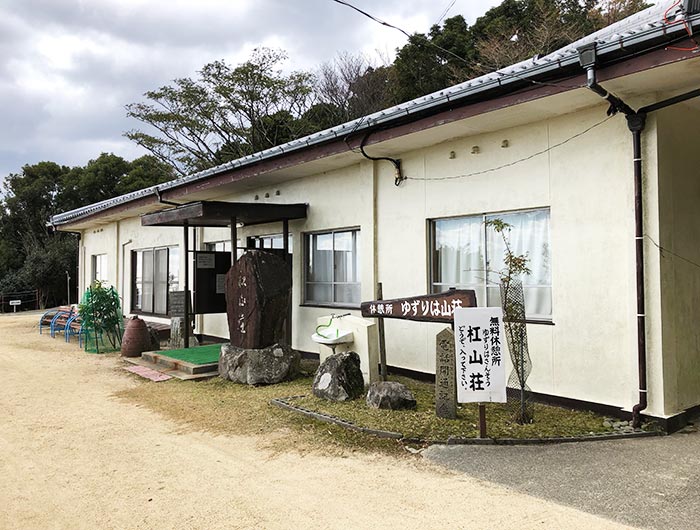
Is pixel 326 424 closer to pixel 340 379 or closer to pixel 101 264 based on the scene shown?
pixel 340 379

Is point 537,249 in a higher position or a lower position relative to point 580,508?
higher

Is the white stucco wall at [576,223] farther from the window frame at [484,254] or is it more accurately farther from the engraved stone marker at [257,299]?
the engraved stone marker at [257,299]

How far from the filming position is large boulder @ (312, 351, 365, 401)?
249 inches

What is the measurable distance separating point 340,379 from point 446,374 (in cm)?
146

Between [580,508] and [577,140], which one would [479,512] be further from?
[577,140]

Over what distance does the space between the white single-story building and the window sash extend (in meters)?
0.05

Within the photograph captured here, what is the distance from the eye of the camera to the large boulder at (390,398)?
584 cm

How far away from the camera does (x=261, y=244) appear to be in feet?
36.0

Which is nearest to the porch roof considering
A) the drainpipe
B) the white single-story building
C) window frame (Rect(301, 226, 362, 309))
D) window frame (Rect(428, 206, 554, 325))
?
the white single-story building

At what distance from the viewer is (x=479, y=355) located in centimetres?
489

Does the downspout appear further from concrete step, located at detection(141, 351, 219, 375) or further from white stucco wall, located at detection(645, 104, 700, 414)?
concrete step, located at detection(141, 351, 219, 375)

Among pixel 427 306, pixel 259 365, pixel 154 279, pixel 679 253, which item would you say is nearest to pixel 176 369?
pixel 259 365

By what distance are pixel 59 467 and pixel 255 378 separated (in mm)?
3240

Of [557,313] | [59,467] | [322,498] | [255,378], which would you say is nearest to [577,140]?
[557,313]
